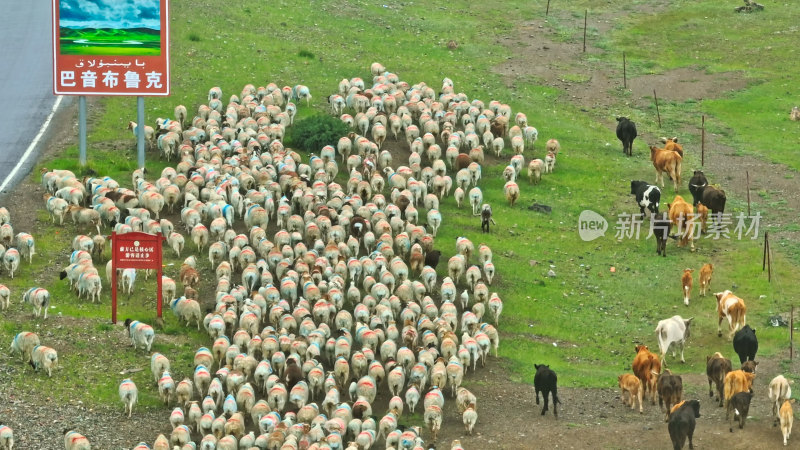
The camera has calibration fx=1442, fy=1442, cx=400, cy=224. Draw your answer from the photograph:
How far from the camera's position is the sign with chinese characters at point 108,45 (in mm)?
39812

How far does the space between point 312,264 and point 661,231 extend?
10.2 meters

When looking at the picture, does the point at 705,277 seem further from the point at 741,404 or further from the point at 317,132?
the point at 317,132

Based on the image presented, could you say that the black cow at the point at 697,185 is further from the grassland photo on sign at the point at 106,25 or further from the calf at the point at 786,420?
the grassland photo on sign at the point at 106,25

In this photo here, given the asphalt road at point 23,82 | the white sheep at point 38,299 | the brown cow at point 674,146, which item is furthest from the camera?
the brown cow at point 674,146

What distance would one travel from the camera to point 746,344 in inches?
1228

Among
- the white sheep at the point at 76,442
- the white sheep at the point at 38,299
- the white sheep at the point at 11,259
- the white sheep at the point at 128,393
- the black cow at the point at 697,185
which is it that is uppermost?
the black cow at the point at 697,185

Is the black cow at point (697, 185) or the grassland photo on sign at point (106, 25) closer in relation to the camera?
the grassland photo on sign at point (106, 25)

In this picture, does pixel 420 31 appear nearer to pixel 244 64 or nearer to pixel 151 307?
pixel 244 64

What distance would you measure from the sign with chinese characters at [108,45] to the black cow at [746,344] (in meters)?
17.9

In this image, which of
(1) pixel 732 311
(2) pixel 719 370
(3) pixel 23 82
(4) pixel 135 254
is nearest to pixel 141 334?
(4) pixel 135 254

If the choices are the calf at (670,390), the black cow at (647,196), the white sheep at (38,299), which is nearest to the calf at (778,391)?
the calf at (670,390)

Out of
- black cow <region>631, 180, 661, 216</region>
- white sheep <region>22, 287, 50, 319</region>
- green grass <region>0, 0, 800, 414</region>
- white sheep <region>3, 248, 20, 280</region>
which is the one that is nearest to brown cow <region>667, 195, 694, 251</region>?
green grass <region>0, 0, 800, 414</region>

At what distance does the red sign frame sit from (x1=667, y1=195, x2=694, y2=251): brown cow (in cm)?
1463

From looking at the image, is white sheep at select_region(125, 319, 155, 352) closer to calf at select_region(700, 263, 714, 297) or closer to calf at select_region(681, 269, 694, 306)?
calf at select_region(681, 269, 694, 306)
